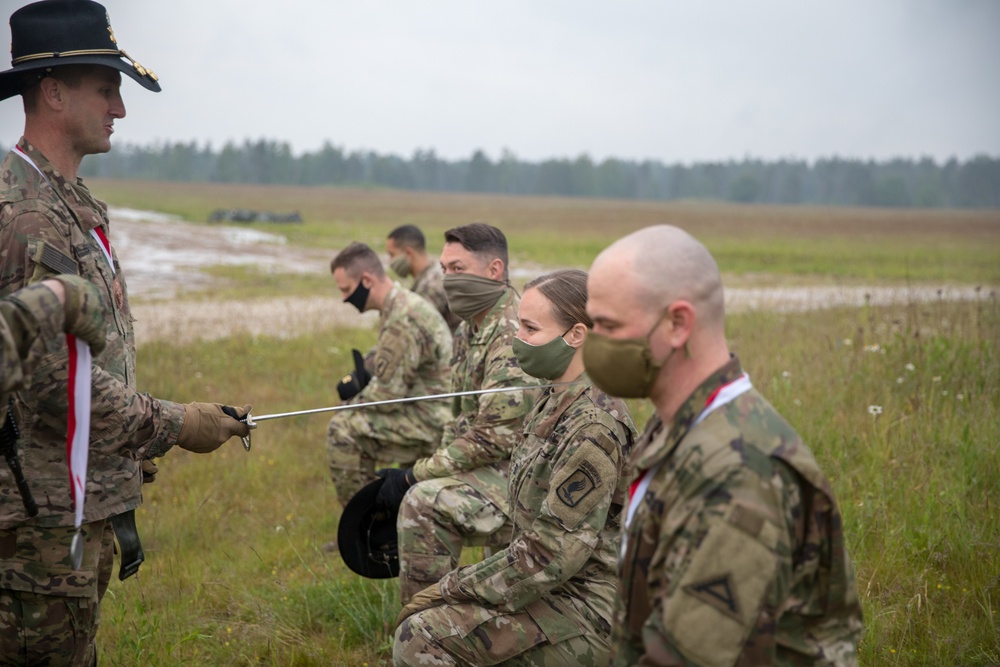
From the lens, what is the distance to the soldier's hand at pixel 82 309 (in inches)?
89.2

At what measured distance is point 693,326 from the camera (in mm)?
1984

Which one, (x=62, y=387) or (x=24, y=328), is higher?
(x=24, y=328)

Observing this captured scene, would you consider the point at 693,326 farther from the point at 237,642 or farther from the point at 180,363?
the point at 180,363

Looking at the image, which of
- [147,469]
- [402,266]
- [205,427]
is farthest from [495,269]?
[402,266]

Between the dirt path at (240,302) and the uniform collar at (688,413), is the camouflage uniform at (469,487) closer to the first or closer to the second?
the uniform collar at (688,413)

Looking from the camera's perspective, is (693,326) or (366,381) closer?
(693,326)

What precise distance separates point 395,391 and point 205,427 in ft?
8.49

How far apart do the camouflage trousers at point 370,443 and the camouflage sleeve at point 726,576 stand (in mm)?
4279

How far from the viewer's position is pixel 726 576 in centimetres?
176

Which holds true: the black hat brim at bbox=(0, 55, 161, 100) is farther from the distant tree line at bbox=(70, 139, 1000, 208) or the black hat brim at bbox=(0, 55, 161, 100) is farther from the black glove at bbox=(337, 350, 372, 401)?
the distant tree line at bbox=(70, 139, 1000, 208)

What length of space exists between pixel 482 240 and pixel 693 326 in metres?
2.98

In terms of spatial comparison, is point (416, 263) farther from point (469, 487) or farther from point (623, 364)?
point (623, 364)

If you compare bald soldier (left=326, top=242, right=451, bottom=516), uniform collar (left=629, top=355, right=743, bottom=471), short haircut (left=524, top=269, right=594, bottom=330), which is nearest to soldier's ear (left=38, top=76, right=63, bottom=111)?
short haircut (left=524, top=269, right=594, bottom=330)

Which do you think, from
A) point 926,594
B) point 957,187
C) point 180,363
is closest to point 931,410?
point 926,594
